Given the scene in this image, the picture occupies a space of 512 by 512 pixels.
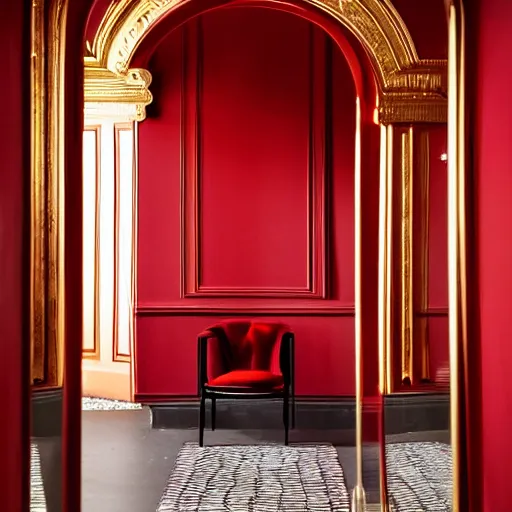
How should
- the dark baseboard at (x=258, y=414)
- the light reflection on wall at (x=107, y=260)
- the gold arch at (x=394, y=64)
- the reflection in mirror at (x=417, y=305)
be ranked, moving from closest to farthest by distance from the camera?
the gold arch at (x=394, y=64), the reflection in mirror at (x=417, y=305), the dark baseboard at (x=258, y=414), the light reflection on wall at (x=107, y=260)

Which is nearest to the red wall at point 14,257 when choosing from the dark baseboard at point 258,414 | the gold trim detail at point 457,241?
the gold trim detail at point 457,241

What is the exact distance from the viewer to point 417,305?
342 cm

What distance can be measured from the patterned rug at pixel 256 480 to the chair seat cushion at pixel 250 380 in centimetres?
39

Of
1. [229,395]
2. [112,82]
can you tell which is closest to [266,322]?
[229,395]

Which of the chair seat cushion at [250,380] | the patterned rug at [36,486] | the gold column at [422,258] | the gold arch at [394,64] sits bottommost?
the chair seat cushion at [250,380]

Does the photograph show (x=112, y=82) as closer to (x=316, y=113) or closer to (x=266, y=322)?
(x=316, y=113)

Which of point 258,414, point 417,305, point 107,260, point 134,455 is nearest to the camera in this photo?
point 417,305

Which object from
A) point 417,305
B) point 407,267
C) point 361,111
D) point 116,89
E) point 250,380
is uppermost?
point 116,89

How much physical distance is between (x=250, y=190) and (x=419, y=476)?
2717 millimetres

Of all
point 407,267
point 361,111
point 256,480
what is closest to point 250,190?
point 361,111

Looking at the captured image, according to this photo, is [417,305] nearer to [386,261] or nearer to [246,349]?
[386,261]

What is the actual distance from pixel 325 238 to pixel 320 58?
1337 mm

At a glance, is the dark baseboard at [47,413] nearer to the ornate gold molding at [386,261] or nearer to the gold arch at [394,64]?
the ornate gold molding at [386,261]

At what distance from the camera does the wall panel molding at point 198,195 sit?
18.7 feet
